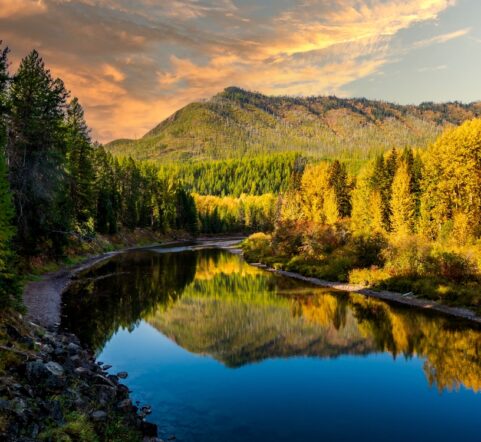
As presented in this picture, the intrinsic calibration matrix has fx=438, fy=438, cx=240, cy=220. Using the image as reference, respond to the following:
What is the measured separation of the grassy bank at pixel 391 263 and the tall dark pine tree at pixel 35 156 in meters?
28.9

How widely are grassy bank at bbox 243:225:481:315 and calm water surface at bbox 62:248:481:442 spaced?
3.92m

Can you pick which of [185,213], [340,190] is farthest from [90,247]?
[185,213]

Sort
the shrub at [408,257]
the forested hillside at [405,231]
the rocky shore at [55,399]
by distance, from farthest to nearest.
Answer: the shrub at [408,257] → the forested hillside at [405,231] → the rocky shore at [55,399]

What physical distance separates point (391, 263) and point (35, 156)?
1380 inches

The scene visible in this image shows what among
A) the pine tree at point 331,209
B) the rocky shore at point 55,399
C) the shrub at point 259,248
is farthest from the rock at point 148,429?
the pine tree at point 331,209

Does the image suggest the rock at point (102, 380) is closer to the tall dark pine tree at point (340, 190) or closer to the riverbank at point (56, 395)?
the riverbank at point (56, 395)

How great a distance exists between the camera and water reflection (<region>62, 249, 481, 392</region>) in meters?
25.4

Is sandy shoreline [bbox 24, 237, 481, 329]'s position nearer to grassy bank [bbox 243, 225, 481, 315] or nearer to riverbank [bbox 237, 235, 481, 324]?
riverbank [bbox 237, 235, 481, 324]

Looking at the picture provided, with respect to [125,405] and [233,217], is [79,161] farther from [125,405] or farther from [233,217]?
[233,217]

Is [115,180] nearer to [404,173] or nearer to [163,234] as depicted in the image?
[163,234]

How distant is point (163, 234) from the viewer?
4865 inches

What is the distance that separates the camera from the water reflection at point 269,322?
2542 cm

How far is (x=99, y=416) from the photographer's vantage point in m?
13.8

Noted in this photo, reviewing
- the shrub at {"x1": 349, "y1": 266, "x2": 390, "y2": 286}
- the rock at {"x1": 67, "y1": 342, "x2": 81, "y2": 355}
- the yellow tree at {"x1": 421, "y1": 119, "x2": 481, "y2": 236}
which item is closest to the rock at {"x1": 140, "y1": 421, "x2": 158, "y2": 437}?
the rock at {"x1": 67, "y1": 342, "x2": 81, "y2": 355}
